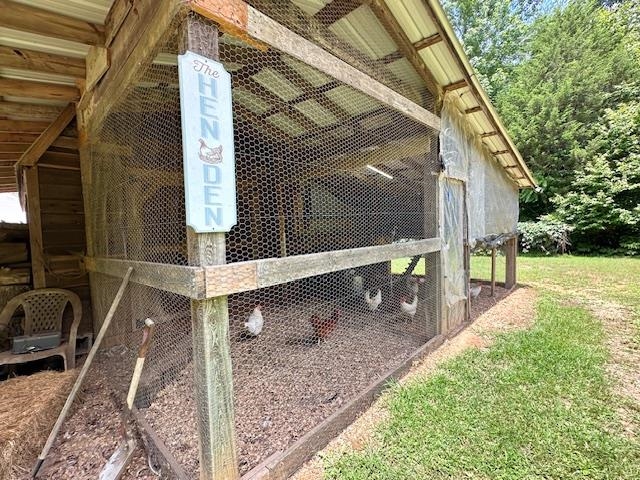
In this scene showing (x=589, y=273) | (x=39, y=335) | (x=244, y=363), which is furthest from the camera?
(x=589, y=273)

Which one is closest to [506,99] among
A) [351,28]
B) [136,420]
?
[351,28]

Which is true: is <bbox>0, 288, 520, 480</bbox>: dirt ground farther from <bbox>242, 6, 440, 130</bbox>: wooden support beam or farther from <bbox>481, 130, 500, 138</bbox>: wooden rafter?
<bbox>481, 130, 500, 138</bbox>: wooden rafter

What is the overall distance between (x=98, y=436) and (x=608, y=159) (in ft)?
49.2

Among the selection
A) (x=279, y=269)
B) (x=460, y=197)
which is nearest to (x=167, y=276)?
(x=279, y=269)

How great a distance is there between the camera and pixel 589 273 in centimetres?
679

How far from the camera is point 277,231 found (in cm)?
348

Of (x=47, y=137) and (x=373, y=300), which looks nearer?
(x=47, y=137)

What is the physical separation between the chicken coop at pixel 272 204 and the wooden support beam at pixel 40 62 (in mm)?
114

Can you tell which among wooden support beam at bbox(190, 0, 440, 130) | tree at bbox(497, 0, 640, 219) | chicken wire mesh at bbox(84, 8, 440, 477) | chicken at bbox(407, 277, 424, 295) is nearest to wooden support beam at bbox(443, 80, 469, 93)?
chicken wire mesh at bbox(84, 8, 440, 477)

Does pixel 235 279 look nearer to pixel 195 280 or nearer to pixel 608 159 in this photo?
pixel 195 280

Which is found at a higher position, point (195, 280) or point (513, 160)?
point (513, 160)

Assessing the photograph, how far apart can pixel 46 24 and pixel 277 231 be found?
2.38 m

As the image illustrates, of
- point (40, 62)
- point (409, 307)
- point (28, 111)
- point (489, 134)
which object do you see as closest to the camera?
point (40, 62)

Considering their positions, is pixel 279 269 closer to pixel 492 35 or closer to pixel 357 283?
pixel 357 283
